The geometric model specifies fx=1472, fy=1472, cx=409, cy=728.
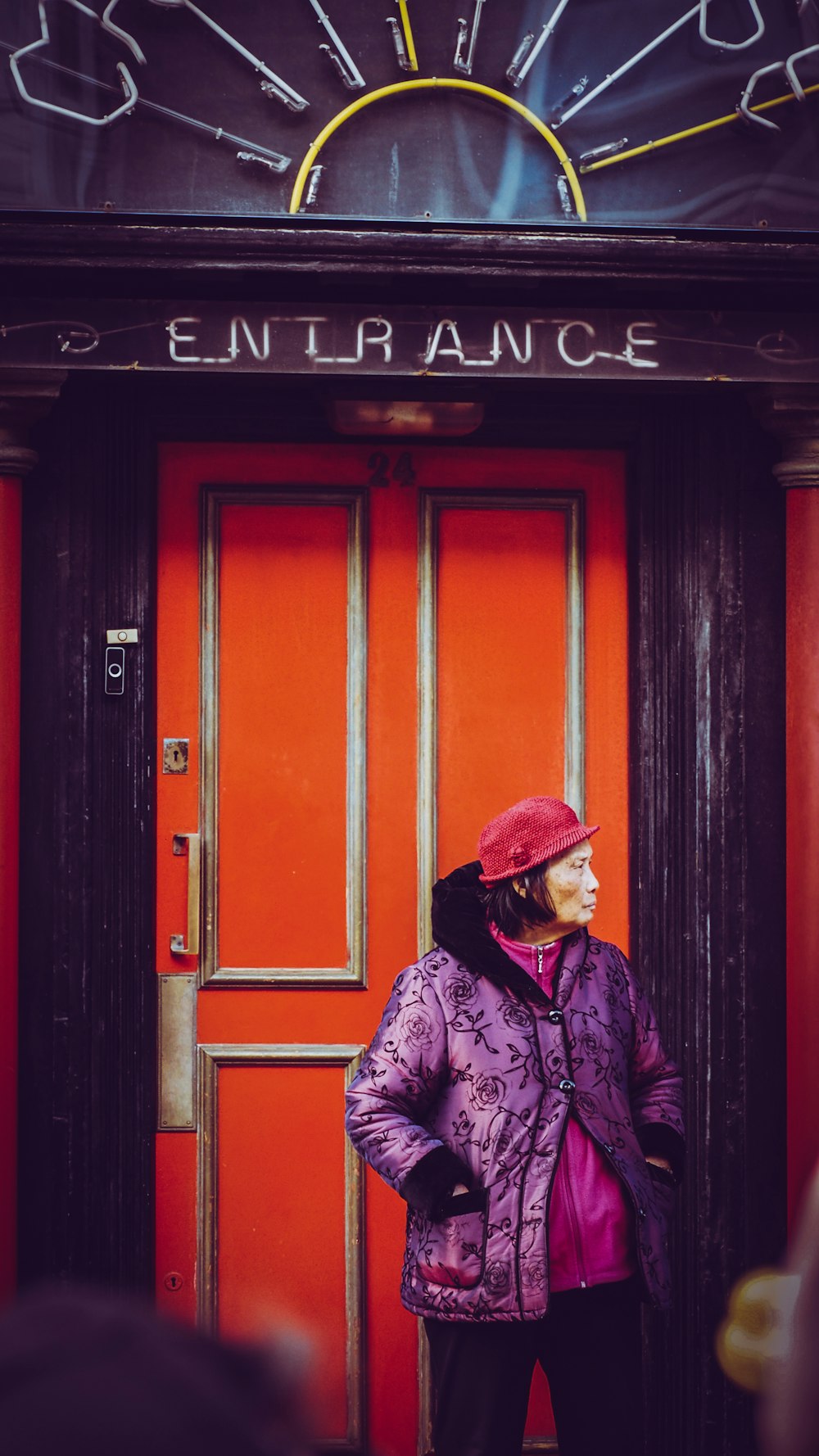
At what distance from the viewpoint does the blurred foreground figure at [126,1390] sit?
84cm

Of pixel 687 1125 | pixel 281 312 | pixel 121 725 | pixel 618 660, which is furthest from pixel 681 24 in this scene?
pixel 687 1125

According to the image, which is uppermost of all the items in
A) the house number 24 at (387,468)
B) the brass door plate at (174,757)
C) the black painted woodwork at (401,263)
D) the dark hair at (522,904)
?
the black painted woodwork at (401,263)

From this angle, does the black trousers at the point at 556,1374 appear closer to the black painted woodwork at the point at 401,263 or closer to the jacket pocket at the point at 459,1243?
the jacket pocket at the point at 459,1243

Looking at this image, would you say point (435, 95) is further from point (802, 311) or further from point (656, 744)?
point (656, 744)

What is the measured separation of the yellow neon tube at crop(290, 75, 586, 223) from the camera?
12.7 ft

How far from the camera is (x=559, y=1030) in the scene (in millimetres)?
3010

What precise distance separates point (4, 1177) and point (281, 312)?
2.39m

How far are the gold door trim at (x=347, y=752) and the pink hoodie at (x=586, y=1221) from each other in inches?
51.3

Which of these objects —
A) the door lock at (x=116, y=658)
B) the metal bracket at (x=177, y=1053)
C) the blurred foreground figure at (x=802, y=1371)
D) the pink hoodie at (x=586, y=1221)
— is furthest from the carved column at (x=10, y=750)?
the blurred foreground figure at (x=802, y=1371)

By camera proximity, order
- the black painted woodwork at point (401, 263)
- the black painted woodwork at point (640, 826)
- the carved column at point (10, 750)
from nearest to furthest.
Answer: the black painted woodwork at point (401, 263) → the carved column at point (10, 750) → the black painted woodwork at point (640, 826)

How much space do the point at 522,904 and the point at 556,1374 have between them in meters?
0.95

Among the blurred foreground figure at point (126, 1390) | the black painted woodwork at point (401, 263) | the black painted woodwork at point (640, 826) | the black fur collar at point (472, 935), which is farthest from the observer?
the black painted woodwork at point (640, 826)

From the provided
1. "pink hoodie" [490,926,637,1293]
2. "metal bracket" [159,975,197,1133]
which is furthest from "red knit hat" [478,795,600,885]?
"metal bracket" [159,975,197,1133]

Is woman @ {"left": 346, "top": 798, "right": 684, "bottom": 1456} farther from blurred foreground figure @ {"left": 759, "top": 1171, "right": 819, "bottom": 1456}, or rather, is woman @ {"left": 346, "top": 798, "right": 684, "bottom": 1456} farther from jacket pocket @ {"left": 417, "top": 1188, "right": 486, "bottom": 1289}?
blurred foreground figure @ {"left": 759, "top": 1171, "right": 819, "bottom": 1456}
